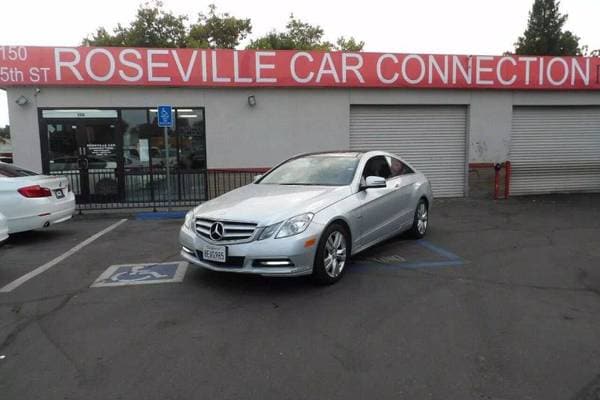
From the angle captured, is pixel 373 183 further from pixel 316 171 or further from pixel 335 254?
pixel 335 254

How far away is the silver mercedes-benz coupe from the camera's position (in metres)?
4.83

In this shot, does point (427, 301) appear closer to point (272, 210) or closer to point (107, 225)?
point (272, 210)

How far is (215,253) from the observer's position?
494 centimetres

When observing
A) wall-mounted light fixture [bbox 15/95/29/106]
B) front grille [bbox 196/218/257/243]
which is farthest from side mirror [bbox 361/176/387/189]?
wall-mounted light fixture [bbox 15/95/29/106]

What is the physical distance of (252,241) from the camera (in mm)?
4816

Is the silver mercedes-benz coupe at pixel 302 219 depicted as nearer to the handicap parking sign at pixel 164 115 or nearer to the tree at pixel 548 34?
the handicap parking sign at pixel 164 115

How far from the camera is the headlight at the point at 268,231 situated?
4.82 meters

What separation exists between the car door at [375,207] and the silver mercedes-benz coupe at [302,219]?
0.04 feet

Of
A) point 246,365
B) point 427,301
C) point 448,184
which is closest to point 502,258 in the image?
point 427,301

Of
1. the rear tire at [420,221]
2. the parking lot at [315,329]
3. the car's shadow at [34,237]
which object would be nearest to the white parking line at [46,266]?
the parking lot at [315,329]

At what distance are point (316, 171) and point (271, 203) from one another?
1368 mm

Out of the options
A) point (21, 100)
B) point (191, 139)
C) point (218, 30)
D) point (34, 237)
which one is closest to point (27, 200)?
point (34, 237)

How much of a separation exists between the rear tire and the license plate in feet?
12.7

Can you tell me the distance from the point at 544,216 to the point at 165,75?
9.51m
